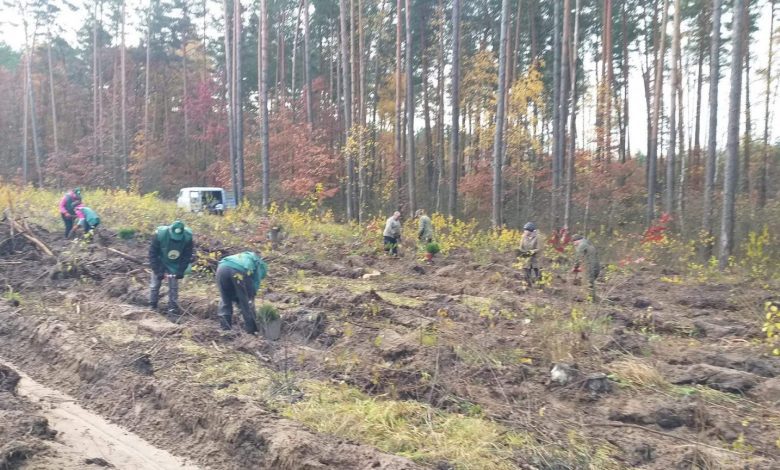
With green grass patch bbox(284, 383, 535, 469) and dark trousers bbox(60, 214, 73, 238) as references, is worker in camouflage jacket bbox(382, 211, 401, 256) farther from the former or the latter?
green grass patch bbox(284, 383, 535, 469)

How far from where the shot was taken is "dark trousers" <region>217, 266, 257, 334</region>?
844 centimetres

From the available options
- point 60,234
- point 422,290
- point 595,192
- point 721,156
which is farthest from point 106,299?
point 721,156

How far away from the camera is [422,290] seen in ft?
41.4

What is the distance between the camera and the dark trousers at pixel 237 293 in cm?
844

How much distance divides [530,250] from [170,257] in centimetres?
743

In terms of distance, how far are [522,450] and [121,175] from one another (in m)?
41.3

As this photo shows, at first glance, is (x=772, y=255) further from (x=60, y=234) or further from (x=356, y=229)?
(x=60, y=234)

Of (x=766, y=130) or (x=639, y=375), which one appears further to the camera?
(x=766, y=130)

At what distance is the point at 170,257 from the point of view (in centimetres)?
984

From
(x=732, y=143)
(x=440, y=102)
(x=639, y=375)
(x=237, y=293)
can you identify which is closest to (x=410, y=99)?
(x=440, y=102)

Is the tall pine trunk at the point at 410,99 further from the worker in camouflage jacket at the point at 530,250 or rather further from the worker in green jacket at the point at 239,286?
the worker in green jacket at the point at 239,286

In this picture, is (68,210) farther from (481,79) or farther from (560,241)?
(481,79)

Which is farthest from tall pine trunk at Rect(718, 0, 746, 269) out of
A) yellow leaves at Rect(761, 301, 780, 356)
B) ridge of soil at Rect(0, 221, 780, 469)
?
yellow leaves at Rect(761, 301, 780, 356)

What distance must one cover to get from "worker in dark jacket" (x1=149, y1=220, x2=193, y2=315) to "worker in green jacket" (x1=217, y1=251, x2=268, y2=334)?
1.51m
